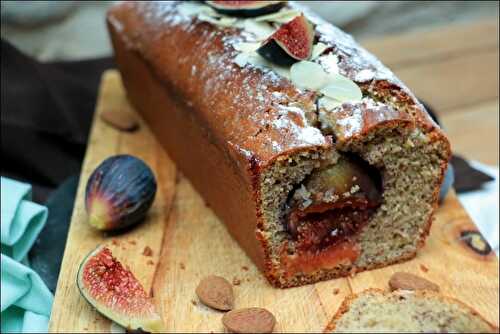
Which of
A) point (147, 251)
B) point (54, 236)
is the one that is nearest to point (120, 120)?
point (54, 236)

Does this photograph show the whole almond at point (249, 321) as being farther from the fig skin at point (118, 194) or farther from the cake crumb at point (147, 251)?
the fig skin at point (118, 194)

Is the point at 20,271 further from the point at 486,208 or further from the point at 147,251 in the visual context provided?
the point at 486,208

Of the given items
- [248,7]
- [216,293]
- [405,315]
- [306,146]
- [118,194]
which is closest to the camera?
[405,315]

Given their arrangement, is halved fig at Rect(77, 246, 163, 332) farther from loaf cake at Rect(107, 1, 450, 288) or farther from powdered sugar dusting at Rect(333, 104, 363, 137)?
powdered sugar dusting at Rect(333, 104, 363, 137)

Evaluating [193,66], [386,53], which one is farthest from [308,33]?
[386,53]

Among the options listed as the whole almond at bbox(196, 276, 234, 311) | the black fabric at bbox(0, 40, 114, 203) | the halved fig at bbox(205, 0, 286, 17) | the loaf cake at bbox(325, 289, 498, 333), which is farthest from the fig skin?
the loaf cake at bbox(325, 289, 498, 333)

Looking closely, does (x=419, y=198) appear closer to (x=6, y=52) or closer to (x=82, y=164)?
(x=82, y=164)
